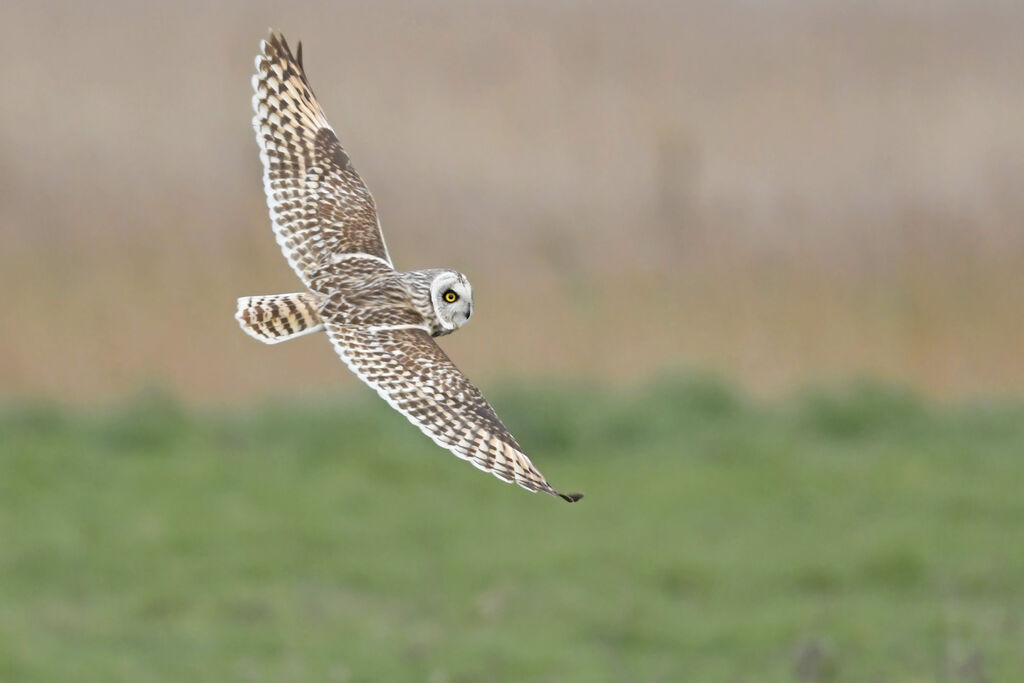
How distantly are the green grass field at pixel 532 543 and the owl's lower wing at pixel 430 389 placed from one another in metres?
8.33

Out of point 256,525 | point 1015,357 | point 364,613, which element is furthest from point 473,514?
point 1015,357

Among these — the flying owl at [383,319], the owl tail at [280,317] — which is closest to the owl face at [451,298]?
the flying owl at [383,319]

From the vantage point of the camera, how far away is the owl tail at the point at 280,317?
4.45 meters

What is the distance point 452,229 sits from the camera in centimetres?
1767

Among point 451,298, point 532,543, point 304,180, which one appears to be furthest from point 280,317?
point 532,543

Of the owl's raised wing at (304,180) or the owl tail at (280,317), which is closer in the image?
the owl tail at (280,317)

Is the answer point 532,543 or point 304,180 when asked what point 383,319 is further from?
point 532,543

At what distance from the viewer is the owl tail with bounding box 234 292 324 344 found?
4.45 metres

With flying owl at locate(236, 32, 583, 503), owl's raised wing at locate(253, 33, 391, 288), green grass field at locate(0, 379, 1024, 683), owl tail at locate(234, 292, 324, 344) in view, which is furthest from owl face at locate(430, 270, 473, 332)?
green grass field at locate(0, 379, 1024, 683)

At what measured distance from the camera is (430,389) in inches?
170

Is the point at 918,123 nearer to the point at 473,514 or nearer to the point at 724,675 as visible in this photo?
the point at 473,514

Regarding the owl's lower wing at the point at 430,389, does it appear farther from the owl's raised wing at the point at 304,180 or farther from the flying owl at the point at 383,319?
the owl's raised wing at the point at 304,180

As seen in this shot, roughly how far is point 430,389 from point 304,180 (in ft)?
3.73

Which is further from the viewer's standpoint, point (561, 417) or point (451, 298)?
point (561, 417)
